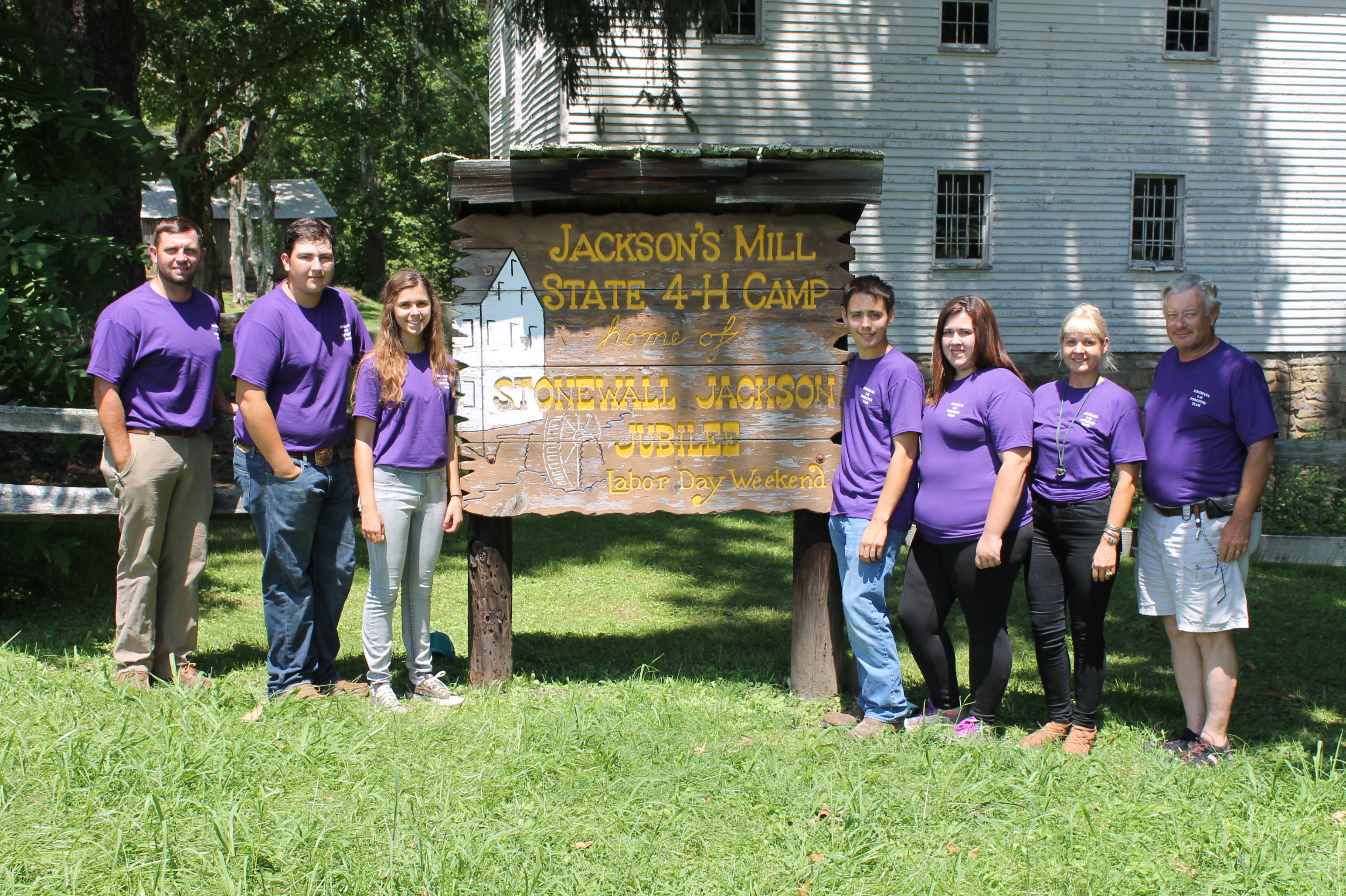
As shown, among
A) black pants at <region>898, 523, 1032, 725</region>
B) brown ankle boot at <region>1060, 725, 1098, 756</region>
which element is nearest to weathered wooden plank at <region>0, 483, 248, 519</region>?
black pants at <region>898, 523, 1032, 725</region>

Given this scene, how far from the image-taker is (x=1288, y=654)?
19.1 ft

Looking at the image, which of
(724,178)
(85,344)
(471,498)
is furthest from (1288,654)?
(85,344)

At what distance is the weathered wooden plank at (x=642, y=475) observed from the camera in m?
4.58

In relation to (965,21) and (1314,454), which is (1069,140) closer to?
(965,21)

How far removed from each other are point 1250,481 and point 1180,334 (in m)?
0.60

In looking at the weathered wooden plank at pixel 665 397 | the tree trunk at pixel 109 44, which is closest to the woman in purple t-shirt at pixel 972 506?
the weathered wooden plank at pixel 665 397

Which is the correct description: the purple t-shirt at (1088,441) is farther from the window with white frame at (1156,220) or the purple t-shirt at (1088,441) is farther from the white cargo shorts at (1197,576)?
the window with white frame at (1156,220)

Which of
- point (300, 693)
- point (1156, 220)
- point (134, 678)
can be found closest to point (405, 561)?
point (300, 693)

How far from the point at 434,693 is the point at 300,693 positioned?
1.84ft

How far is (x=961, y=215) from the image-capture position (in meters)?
15.9

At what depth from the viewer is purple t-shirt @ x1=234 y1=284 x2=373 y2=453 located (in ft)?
13.8

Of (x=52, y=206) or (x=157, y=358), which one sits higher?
(x=52, y=206)

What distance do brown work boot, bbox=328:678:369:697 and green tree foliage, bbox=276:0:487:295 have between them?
861 cm

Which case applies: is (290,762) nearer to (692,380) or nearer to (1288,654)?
(692,380)
